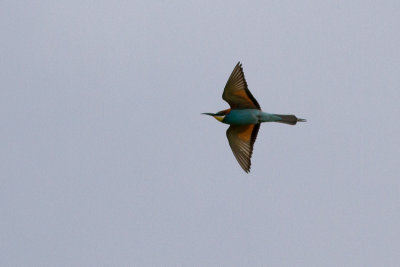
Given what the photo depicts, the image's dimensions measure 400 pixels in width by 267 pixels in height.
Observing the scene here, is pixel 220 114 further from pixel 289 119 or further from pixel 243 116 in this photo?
pixel 289 119

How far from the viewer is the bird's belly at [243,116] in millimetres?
11578

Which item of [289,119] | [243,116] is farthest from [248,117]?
[289,119]

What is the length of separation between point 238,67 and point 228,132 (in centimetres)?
128

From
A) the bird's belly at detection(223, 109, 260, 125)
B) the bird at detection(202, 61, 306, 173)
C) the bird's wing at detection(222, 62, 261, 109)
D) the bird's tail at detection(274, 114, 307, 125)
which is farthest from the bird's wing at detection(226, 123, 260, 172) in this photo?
the bird's tail at detection(274, 114, 307, 125)

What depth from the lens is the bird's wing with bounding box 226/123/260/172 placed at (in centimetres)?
1179

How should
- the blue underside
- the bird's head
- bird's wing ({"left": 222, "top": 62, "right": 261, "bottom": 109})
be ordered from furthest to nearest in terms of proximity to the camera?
the bird's head, the blue underside, bird's wing ({"left": 222, "top": 62, "right": 261, "bottom": 109})

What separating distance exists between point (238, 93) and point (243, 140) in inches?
35.5

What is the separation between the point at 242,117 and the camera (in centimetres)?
1163

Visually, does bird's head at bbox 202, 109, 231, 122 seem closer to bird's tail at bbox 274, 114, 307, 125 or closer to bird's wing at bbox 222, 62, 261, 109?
bird's wing at bbox 222, 62, 261, 109

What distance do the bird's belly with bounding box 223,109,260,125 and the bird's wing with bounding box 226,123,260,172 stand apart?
0.21 metres

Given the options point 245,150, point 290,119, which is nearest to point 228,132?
point 245,150

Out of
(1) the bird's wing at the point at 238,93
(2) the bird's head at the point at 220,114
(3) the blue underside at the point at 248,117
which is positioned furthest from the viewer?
(2) the bird's head at the point at 220,114

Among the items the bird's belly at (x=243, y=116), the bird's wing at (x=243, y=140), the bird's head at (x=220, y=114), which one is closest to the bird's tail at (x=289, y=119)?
the bird's belly at (x=243, y=116)

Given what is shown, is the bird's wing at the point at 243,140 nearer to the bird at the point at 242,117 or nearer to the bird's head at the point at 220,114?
the bird at the point at 242,117
